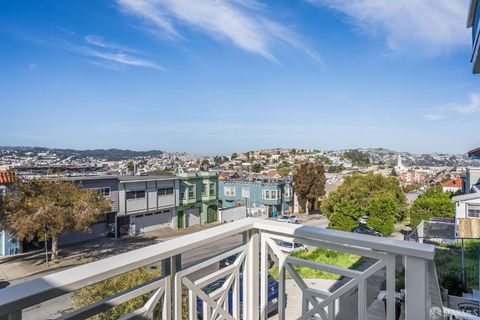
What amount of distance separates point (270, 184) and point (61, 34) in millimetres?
18928

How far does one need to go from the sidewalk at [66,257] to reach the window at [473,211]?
49.8ft

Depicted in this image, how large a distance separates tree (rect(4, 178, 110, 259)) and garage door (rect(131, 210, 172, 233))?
19.8ft

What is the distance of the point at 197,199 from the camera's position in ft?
85.7

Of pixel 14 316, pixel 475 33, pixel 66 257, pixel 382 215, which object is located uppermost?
pixel 475 33

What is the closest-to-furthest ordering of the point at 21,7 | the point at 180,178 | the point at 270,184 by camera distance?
the point at 21,7 → the point at 180,178 → the point at 270,184

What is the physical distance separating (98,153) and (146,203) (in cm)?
5197

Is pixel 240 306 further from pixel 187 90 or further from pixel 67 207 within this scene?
pixel 187 90

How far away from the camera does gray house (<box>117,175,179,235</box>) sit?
21.1 m

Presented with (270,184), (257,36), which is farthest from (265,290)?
(270,184)

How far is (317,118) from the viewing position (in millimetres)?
35031

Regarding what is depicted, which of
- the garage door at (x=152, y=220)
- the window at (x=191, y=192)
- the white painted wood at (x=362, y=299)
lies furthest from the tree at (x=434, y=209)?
the white painted wood at (x=362, y=299)

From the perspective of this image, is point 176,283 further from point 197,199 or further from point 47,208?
point 197,199

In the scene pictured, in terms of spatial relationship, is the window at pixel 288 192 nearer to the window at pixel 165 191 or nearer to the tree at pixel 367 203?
the tree at pixel 367 203

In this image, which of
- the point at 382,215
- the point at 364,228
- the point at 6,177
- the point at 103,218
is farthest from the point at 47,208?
the point at 382,215
